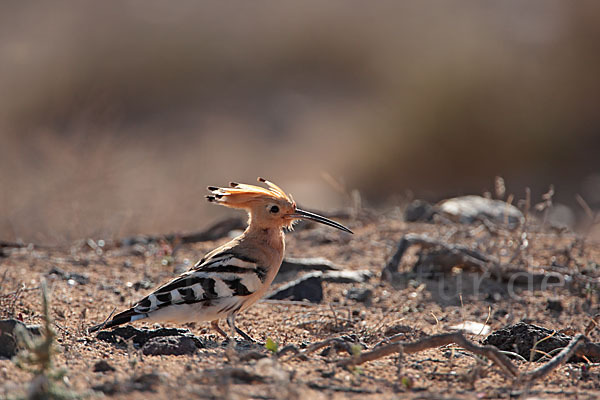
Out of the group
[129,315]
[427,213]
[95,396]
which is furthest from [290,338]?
[427,213]

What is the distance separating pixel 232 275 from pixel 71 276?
181 cm

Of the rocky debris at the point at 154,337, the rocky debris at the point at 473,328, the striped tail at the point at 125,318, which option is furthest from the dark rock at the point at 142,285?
the rocky debris at the point at 473,328

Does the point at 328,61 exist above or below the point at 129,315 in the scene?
above

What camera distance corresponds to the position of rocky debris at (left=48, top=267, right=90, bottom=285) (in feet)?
17.4

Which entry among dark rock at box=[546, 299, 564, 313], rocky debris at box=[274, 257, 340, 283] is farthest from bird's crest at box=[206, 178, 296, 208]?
dark rock at box=[546, 299, 564, 313]

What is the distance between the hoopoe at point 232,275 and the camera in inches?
152

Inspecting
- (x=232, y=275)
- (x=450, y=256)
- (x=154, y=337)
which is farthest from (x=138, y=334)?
(x=450, y=256)

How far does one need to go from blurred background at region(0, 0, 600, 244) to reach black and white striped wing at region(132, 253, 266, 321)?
2657 millimetres

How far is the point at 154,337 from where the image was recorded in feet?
12.6

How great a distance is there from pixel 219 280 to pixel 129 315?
1.65ft

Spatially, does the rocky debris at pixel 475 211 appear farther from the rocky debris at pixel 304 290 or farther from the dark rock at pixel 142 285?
the dark rock at pixel 142 285

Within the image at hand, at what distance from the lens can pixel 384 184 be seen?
48.6ft

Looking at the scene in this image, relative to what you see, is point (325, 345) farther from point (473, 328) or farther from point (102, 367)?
point (473, 328)

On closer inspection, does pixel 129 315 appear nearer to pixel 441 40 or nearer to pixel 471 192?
pixel 471 192
